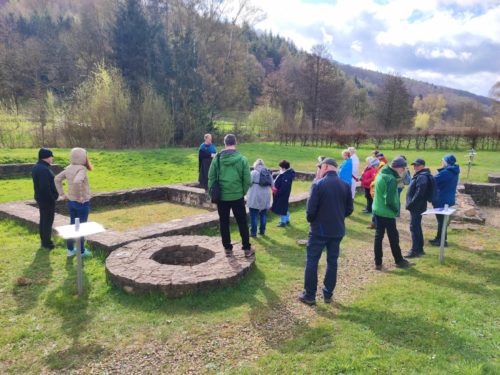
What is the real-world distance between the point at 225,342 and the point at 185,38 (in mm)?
29415

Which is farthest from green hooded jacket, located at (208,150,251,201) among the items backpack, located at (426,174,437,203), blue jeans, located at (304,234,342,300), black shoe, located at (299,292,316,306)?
backpack, located at (426,174,437,203)

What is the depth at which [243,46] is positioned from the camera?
37375mm

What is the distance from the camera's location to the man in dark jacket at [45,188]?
6332 mm

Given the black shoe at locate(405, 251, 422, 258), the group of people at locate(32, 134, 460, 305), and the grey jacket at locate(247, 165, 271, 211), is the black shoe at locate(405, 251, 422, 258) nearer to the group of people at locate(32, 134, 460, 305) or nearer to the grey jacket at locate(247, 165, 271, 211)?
the group of people at locate(32, 134, 460, 305)

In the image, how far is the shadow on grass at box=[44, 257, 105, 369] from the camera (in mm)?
3756

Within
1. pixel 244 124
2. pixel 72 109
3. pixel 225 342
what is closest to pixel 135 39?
pixel 72 109

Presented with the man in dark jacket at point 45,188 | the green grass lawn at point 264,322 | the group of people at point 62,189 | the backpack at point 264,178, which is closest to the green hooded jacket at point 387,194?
the green grass lawn at point 264,322

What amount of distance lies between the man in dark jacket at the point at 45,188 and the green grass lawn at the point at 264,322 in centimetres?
50

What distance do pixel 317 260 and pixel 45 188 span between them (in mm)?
4726

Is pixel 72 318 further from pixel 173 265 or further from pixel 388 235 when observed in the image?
pixel 388 235

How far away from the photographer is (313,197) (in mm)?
4617

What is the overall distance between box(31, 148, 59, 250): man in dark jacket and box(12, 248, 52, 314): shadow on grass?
485 mm

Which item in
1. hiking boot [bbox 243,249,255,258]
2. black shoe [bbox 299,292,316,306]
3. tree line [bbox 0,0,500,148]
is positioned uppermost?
tree line [bbox 0,0,500,148]

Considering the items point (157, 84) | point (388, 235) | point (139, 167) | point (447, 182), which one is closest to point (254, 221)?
point (388, 235)
